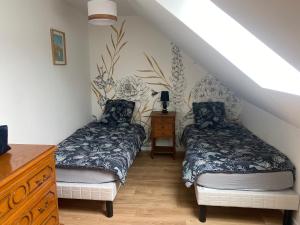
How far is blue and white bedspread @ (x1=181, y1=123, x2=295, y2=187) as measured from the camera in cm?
219

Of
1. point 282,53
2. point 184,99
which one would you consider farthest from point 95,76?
point 282,53

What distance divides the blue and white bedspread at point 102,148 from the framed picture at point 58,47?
97cm

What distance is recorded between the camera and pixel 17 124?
88.6 inches

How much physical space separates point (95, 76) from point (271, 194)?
10.2 ft

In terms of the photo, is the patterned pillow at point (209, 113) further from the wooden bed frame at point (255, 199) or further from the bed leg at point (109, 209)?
the bed leg at point (109, 209)

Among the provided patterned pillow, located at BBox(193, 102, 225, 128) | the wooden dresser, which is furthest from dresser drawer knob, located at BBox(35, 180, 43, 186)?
patterned pillow, located at BBox(193, 102, 225, 128)

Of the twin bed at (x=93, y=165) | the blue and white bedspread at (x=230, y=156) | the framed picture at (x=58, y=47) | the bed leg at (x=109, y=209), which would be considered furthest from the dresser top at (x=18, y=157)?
the framed picture at (x=58, y=47)

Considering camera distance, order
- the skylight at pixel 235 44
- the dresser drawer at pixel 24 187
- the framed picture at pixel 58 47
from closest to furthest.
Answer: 1. the dresser drawer at pixel 24 187
2. the skylight at pixel 235 44
3. the framed picture at pixel 58 47

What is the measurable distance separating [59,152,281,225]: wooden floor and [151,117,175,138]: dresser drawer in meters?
0.88

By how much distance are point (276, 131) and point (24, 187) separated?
2.42 meters

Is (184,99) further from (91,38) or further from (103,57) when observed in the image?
(91,38)

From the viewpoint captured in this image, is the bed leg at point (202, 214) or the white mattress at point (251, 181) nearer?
the white mattress at point (251, 181)

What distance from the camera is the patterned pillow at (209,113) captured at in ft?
12.0

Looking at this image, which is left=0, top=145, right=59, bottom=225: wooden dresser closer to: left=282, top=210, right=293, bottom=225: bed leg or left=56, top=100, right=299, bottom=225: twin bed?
left=56, top=100, right=299, bottom=225: twin bed
